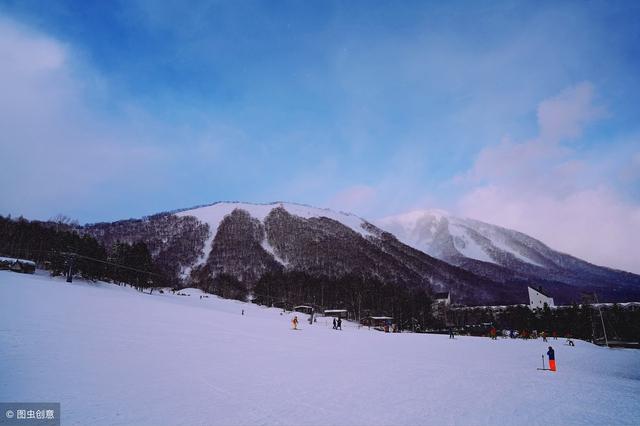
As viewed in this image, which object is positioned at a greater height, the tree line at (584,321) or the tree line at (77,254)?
the tree line at (77,254)

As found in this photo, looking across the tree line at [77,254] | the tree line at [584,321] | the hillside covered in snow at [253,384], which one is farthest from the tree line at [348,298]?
the hillside covered in snow at [253,384]

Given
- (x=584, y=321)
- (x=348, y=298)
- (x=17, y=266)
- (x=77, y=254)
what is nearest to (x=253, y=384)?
(x=77, y=254)

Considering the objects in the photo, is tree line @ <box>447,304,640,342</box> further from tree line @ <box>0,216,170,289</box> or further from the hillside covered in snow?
tree line @ <box>0,216,170,289</box>

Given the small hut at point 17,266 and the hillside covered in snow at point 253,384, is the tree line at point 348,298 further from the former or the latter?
the hillside covered in snow at point 253,384

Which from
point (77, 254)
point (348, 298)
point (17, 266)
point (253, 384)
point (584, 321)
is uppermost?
point (77, 254)

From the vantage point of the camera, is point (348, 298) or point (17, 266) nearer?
point (17, 266)

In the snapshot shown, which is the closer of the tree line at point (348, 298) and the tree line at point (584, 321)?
the tree line at point (584, 321)

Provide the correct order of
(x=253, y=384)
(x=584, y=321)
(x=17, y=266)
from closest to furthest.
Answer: (x=253, y=384) → (x=17, y=266) → (x=584, y=321)

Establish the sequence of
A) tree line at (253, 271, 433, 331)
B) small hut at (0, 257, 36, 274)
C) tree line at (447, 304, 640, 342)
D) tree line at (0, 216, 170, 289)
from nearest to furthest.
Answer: small hut at (0, 257, 36, 274), tree line at (0, 216, 170, 289), tree line at (447, 304, 640, 342), tree line at (253, 271, 433, 331)

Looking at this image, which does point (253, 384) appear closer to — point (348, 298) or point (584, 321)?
point (584, 321)

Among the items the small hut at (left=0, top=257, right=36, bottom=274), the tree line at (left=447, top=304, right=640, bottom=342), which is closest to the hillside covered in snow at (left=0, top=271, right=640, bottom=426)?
the small hut at (left=0, top=257, right=36, bottom=274)

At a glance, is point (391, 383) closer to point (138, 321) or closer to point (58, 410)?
point (58, 410)

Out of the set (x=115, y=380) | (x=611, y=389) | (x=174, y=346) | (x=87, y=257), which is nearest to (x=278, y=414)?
(x=115, y=380)

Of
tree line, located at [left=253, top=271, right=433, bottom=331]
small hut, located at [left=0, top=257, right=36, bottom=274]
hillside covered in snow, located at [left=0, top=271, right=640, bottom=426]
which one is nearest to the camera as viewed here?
hillside covered in snow, located at [left=0, top=271, right=640, bottom=426]
